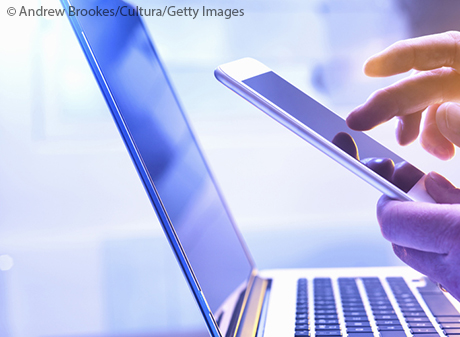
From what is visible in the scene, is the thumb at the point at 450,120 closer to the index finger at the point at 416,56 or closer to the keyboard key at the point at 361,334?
the index finger at the point at 416,56

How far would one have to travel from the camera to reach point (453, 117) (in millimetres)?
323

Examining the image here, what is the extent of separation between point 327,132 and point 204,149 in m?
0.54

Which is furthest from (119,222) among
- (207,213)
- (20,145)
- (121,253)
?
(207,213)

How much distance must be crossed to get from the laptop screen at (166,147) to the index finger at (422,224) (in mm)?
153

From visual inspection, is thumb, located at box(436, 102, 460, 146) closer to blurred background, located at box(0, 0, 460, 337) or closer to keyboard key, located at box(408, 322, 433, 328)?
keyboard key, located at box(408, 322, 433, 328)

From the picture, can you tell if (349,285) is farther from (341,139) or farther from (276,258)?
(276,258)

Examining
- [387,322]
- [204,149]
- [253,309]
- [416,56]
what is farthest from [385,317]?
[204,149]

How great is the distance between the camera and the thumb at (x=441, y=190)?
0.26 m

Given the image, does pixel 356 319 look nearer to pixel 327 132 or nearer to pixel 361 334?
pixel 361 334

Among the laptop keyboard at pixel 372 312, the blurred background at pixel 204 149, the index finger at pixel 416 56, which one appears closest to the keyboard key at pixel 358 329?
the laptop keyboard at pixel 372 312

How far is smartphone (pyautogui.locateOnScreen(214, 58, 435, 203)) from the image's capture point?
26 cm

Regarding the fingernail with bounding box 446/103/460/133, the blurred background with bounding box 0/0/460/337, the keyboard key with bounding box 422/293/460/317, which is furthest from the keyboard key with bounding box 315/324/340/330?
the blurred background with bounding box 0/0/460/337

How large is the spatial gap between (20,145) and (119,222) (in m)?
0.28

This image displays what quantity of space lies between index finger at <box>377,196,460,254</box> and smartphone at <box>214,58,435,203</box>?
0.02m
